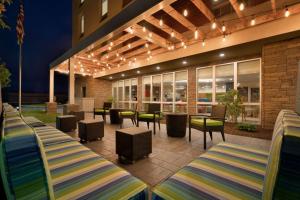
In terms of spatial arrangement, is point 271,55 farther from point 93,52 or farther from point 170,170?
point 93,52

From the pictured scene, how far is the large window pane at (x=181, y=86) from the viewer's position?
7.30 metres

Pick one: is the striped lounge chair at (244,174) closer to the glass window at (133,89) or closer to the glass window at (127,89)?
the glass window at (133,89)

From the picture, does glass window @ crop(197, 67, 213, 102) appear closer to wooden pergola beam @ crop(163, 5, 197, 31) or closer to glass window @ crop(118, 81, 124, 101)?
wooden pergola beam @ crop(163, 5, 197, 31)

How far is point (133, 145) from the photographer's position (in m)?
2.29

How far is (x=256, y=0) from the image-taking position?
163 inches

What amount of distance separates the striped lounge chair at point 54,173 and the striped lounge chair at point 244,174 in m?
0.29

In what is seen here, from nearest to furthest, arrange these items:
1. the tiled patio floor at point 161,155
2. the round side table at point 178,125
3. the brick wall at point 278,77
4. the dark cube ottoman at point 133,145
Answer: the tiled patio floor at point 161,155 → the dark cube ottoman at point 133,145 → the round side table at point 178,125 → the brick wall at point 278,77

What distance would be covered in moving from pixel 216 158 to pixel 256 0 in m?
5.14

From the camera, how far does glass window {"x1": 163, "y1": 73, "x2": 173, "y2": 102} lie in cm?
795

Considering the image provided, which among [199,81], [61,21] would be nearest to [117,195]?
[199,81]

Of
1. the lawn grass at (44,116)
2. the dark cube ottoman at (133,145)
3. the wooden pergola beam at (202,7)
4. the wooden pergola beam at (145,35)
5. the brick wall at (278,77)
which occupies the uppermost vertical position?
the wooden pergola beam at (202,7)

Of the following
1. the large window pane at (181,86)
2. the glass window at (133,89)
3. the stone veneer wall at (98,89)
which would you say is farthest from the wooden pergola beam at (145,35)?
→ the stone veneer wall at (98,89)

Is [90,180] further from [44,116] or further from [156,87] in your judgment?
[44,116]

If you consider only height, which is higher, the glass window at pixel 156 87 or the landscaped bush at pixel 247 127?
the glass window at pixel 156 87
